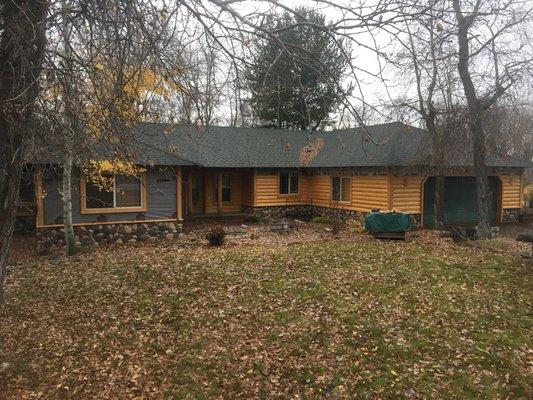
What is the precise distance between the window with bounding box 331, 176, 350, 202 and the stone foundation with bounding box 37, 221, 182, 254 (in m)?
7.88

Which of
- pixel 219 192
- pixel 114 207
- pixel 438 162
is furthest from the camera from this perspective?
pixel 219 192

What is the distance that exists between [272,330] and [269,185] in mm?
15321

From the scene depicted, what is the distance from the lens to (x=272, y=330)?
6.57 metres

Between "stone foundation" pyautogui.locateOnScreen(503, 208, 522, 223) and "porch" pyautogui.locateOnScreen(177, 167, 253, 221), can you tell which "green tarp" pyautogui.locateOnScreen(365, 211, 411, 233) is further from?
"stone foundation" pyautogui.locateOnScreen(503, 208, 522, 223)

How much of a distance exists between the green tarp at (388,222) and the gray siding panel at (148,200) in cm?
690

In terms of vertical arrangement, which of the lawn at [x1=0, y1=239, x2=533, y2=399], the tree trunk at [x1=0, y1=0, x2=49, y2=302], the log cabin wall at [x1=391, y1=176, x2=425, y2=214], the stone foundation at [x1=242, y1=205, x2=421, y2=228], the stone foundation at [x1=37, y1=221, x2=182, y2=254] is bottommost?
the lawn at [x1=0, y1=239, x2=533, y2=399]

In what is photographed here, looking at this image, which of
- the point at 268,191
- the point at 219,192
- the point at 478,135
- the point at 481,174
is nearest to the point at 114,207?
the point at 219,192

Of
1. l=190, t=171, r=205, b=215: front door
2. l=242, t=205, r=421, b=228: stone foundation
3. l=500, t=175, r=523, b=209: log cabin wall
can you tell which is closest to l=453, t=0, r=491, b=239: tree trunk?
l=242, t=205, r=421, b=228: stone foundation

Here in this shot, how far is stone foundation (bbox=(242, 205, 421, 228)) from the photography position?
20.0 meters

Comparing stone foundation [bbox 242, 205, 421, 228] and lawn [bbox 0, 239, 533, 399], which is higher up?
stone foundation [bbox 242, 205, 421, 228]

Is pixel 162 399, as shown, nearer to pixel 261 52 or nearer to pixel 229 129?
pixel 261 52

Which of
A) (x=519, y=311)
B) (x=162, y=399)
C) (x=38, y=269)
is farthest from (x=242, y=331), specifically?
(x=38, y=269)

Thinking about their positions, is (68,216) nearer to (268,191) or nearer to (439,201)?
(268,191)

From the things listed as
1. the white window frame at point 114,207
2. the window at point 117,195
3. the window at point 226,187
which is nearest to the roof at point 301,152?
the window at point 117,195
